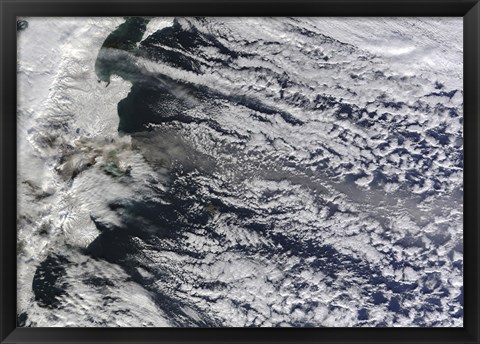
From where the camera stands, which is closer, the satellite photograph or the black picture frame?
the black picture frame

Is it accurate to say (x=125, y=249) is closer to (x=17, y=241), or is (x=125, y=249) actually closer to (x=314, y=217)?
(x=17, y=241)

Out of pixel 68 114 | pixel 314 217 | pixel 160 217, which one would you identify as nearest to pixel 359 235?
pixel 314 217

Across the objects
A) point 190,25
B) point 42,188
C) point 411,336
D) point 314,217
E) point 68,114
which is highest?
point 190,25
